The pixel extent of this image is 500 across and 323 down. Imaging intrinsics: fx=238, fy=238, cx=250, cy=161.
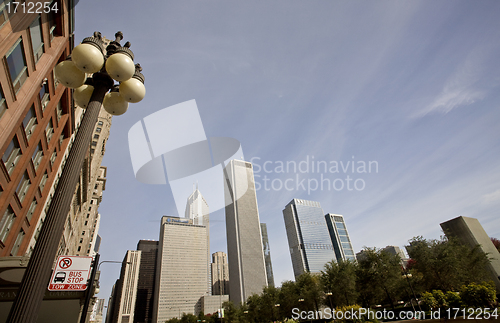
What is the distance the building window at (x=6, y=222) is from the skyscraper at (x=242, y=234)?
88.8 meters

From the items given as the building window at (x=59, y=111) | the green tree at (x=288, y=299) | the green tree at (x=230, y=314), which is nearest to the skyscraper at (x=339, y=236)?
the green tree at (x=230, y=314)

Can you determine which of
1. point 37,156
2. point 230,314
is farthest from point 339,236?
point 37,156

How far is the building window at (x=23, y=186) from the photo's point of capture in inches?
669

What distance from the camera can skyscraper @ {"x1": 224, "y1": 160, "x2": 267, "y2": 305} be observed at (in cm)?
10219

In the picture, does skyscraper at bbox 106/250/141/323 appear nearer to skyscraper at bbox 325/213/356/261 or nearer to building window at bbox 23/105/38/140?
skyscraper at bbox 325/213/356/261

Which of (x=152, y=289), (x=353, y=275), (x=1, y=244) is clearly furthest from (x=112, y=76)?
(x=152, y=289)

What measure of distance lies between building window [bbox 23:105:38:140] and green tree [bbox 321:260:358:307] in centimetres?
3797

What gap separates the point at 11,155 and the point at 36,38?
7598mm

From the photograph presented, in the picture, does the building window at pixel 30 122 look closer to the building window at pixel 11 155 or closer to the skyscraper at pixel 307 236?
the building window at pixel 11 155

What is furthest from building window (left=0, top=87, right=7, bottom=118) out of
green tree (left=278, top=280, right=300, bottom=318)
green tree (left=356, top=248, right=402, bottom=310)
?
green tree (left=278, top=280, right=300, bottom=318)

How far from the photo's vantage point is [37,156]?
19156 millimetres

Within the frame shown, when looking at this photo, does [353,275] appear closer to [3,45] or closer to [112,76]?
[112,76]

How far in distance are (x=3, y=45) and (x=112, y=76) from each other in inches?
496

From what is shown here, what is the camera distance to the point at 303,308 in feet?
135
